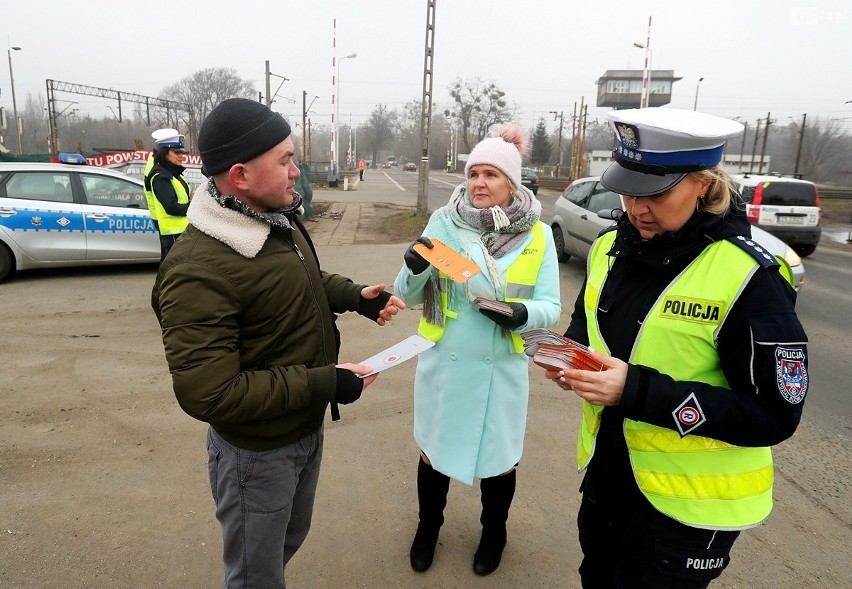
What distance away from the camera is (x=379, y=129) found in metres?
85.9

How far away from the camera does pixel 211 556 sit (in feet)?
8.42

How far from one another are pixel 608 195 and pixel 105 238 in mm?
7647

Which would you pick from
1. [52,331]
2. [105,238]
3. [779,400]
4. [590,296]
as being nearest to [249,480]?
[590,296]

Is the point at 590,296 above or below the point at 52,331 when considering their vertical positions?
above

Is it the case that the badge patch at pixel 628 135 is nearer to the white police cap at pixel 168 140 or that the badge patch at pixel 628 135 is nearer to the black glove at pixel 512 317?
the black glove at pixel 512 317

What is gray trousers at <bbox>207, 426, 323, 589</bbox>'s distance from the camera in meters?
1.77

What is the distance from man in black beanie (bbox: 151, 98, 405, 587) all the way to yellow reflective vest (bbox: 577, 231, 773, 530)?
918mm

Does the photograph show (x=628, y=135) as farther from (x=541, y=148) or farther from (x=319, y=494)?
(x=541, y=148)

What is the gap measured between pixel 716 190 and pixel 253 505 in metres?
1.71

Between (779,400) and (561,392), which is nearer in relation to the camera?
(779,400)

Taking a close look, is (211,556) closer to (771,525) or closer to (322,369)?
(322,369)

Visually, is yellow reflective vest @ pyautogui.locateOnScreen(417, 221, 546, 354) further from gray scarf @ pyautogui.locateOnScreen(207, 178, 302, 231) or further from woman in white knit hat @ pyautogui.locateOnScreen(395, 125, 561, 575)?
gray scarf @ pyautogui.locateOnScreen(207, 178, 302, 231)

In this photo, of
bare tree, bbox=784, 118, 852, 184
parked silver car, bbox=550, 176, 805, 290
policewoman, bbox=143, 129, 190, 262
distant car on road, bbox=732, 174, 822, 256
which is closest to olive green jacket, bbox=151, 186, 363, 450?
policewoman, bbox=143, 129, 190, 262

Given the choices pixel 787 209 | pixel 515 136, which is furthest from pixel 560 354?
pixel 787 209
